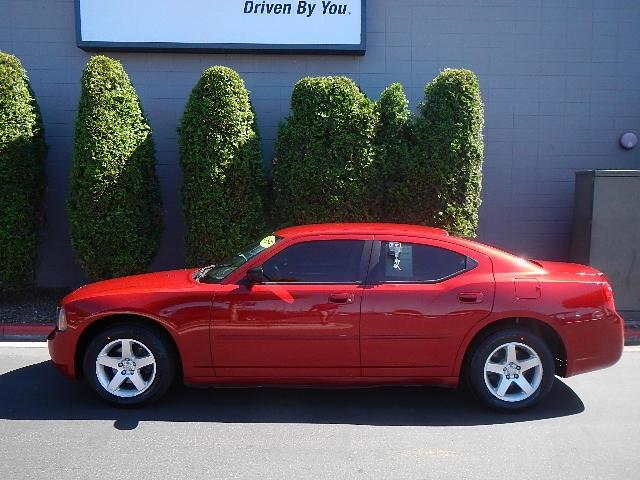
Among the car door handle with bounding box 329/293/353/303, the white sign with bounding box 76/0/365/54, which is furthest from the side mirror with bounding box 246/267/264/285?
the white sign with bounding box 76/0/365/54

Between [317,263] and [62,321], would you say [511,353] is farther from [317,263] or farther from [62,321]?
[62,321]

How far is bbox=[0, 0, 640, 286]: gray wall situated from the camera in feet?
29.3

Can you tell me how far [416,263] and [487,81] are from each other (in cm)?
554

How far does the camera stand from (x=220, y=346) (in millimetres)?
4484

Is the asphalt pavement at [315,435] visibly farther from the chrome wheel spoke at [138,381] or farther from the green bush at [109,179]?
the green bush at [109,179]

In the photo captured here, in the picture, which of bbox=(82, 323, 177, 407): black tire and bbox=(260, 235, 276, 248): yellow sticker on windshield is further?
bbox=(260, 235, 276, 248): yellow sticker on windshield

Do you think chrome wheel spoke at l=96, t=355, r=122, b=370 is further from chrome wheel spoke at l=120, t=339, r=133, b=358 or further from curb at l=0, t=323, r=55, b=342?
curb at l=0, t=323, r=55, b=342

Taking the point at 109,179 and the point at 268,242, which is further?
the point at 109,179

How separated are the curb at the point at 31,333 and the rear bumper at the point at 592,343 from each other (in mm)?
2528

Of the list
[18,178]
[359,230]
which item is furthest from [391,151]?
[18,178]

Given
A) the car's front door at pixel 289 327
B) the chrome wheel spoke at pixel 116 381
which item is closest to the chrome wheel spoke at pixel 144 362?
the chrome wheel spoke at pixel 116 381

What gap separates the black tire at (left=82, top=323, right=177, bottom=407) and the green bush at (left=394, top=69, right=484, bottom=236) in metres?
4.10

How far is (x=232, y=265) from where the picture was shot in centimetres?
488

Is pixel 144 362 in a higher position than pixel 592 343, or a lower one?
lower
